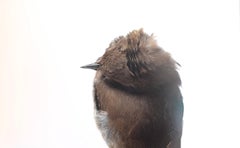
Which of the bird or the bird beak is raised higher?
the bird beak

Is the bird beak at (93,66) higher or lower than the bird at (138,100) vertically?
higher

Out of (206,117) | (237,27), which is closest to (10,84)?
(206,117)

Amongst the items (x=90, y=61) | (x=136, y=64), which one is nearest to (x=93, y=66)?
(x=90, y=61)

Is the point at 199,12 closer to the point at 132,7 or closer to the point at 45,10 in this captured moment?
the point at 132,7
